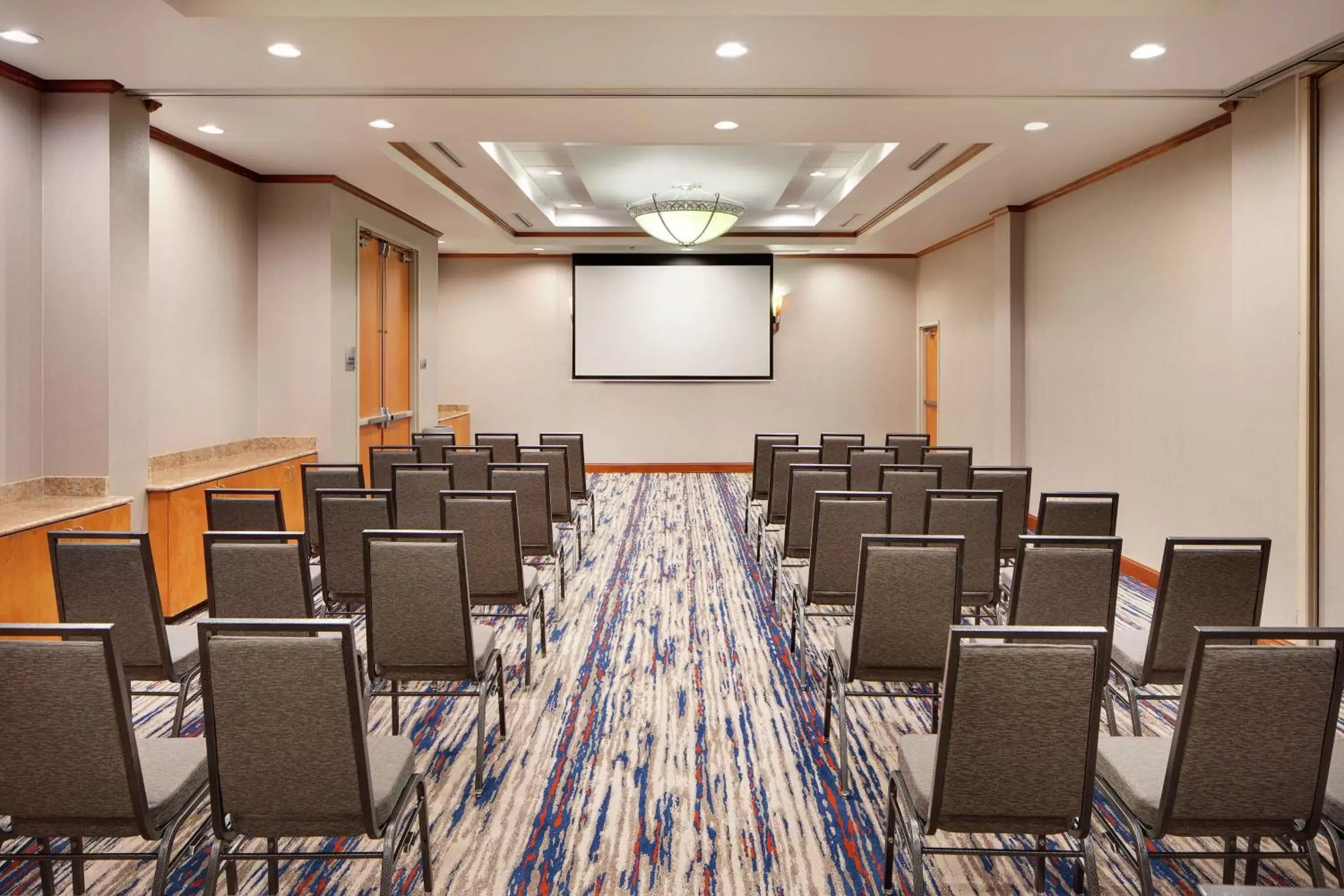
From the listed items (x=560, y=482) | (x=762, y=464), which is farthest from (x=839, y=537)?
(x=762, y=464)

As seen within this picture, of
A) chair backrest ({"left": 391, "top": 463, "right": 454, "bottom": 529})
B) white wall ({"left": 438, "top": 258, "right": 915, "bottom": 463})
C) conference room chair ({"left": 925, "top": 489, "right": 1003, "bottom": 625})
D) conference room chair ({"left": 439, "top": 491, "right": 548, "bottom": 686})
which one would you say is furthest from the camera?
white wall ({"left": 438, "top": 258, "right": 915, "bottom": 463})

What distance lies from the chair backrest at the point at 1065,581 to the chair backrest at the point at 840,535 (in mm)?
782

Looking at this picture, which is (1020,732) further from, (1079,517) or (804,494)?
(804,494)

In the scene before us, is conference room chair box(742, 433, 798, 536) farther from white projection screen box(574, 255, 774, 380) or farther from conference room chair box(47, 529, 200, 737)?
white projection screen box(574, 255, 774, 380)

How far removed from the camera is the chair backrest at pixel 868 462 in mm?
5535

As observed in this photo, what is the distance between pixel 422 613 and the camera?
2.93 meters

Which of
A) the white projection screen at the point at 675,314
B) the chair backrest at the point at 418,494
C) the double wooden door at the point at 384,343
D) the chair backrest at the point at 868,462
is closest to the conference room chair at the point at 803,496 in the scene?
the chair backrest at the point at 868,462

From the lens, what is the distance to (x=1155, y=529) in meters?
6.14

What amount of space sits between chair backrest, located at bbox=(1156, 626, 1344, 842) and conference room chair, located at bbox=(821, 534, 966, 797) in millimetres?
971

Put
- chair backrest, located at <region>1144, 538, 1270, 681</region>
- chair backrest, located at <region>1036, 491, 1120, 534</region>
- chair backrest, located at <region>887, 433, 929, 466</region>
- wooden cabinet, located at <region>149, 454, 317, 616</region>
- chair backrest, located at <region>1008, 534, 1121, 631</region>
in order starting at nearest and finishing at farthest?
chair backrest, located at <region>1144, 538, 1270, 681</region>, chair backrest, located at <region>1008, 534, 1121, 631</region>, chair backrest, located at <region>1036, 491, 1120, 534</region>, wooden cabinet, located at <region>149, 454, 317, 616</region>, chair backrest, located at <region>887, 433, 929, 466</region>

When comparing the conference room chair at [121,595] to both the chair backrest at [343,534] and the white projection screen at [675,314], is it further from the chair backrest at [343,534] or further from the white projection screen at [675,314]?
the white projection screen at [675,314]

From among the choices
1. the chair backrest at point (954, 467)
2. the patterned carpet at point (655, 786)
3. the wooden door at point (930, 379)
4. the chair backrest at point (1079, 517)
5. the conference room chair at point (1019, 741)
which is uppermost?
the wooden door at point (930, 379)

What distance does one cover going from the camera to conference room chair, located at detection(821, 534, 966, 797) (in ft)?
9.42

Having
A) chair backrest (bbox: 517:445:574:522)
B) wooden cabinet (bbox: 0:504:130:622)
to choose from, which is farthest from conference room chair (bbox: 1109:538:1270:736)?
wooden cabinet (bbox: 0:504:130:622)
